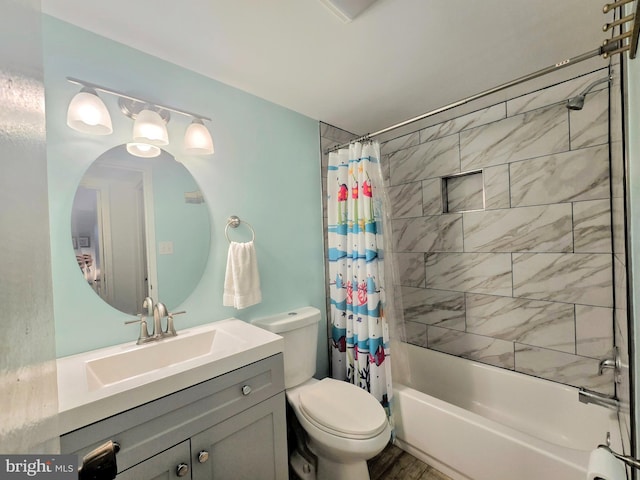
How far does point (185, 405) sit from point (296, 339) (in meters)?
0.77

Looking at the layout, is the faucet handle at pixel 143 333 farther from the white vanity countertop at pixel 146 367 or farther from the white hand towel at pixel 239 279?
the white hand towel at pixel 239 279

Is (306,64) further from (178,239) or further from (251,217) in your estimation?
(178,239)

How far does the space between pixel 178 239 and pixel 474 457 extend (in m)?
1.99

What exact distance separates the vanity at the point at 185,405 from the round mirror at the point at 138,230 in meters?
0.26

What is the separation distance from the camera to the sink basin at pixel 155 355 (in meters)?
1.06

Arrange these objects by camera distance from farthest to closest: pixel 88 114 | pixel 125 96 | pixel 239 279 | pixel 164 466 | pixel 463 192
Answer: pixel 463 192 → pixel 239 279 → pixel 125 96 → pixel 88 114 → pixel 164 466

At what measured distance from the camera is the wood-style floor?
151cm

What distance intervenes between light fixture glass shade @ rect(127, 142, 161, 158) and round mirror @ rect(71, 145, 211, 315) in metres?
0.02

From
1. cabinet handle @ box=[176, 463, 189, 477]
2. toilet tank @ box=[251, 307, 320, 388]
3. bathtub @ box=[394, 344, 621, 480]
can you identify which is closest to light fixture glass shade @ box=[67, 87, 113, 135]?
toilet tank @ box=[251, 307, 320, 388]

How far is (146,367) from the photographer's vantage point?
1.18m

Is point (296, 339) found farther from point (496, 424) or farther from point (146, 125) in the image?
point (146, 125)

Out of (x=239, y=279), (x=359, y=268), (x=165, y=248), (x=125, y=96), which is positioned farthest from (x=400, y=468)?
(x=125, y=96)

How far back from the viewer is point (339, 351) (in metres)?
1.99

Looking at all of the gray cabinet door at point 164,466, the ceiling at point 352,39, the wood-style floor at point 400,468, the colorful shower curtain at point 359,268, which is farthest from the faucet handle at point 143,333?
the wood-style floor at point 400,468
